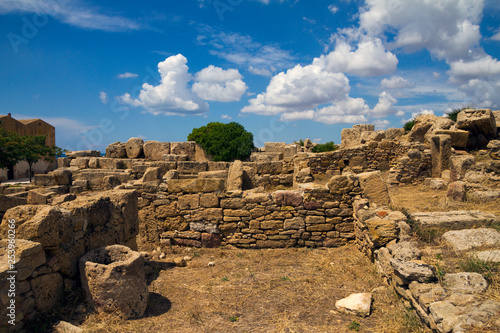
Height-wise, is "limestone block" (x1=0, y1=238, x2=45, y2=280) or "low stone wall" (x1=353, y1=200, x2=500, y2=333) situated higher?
"limestone block" (x1=0, y1=238, x2=45, y2=280)

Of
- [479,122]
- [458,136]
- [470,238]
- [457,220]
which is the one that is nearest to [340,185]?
[457,220]

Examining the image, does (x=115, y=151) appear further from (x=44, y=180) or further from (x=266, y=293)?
(x=266, y=293)

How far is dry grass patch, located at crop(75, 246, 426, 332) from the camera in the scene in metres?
3.36

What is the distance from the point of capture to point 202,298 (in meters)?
4.11

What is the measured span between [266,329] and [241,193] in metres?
3.11

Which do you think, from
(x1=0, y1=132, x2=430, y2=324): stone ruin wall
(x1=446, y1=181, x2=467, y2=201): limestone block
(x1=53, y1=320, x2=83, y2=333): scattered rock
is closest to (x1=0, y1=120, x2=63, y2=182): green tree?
(x1=0, y1=132, x2=430, y2=324): stone ruin wall

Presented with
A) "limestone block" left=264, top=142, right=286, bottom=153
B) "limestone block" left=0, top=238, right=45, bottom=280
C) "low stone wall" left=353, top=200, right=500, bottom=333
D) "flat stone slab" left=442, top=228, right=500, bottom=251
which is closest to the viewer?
"low stone wall" left=353, top=200, right=500, bottom=333

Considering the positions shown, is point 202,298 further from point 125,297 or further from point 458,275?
point 458,275

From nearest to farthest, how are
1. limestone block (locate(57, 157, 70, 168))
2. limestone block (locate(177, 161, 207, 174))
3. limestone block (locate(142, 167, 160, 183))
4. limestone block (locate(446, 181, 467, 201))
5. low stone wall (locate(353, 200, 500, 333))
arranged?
low stone wall (locate(353, 200, 500, 333))
limestone block (locate(446, 181, 467, 201))
limestone block (locate(142, 167, 160, 183))
limestone block (locate(177, 161, 207, 174))
limestone block (locate(57, 157, 70, 168))

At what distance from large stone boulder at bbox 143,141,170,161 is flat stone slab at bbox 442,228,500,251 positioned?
1091 cm

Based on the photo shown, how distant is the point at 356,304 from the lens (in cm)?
369

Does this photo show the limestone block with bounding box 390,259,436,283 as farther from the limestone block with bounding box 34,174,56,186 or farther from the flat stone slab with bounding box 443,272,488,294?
the limestone block with bounding box 34,174,56,186

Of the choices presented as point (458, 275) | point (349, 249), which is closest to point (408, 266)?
point (458, 275)

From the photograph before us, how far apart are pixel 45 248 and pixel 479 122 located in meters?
14.7
